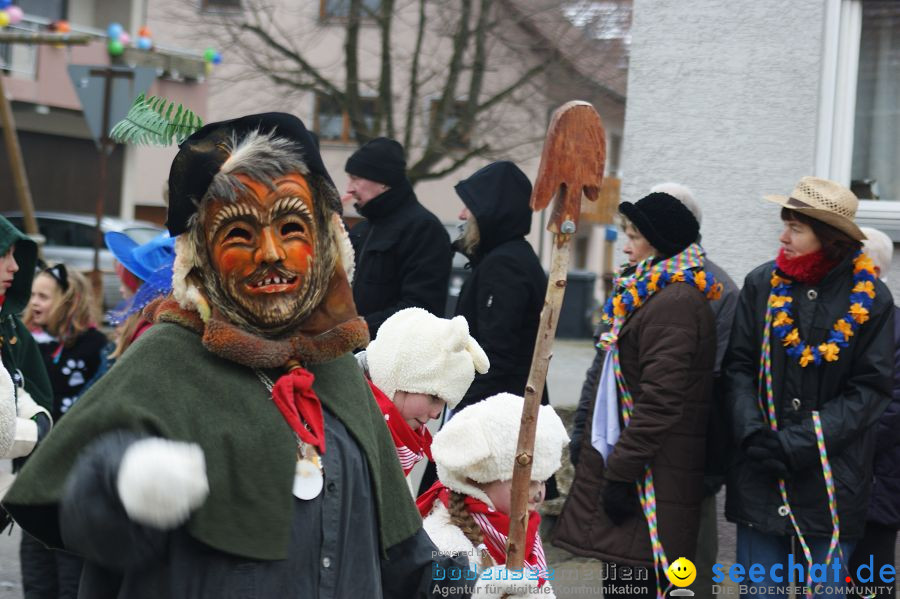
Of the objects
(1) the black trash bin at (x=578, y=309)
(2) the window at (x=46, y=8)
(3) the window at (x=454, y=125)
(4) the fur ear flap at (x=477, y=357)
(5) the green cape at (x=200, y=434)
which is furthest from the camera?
(2) the window at (x=46, y=8)

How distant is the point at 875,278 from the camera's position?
191 inches

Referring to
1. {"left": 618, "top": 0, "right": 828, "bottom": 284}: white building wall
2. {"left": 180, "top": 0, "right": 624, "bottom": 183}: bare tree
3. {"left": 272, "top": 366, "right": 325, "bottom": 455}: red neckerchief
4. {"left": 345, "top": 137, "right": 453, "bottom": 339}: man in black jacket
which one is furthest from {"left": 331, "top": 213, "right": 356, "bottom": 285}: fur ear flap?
{"left": 180, "top": 0, "right": 624, "bottom": 183}: bare tree

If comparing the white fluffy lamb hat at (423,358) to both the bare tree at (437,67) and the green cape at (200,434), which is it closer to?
the green cape at (200,434)

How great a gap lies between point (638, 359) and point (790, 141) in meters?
2.43

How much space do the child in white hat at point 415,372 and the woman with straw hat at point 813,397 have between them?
152 centimetres

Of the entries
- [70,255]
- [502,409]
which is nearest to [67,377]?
[502,409]

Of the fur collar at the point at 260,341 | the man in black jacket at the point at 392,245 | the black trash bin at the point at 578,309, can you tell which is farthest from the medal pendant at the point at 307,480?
the black trash bin at the point at 578,309

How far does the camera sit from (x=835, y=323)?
4750mm

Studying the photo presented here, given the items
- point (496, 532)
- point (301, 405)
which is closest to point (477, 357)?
point (496, 532)

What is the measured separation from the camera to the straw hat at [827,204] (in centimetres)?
484

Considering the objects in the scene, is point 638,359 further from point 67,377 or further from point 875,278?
point 67,377

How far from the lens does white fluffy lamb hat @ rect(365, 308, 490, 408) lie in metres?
3.74

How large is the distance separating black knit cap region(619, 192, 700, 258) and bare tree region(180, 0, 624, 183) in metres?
12.8

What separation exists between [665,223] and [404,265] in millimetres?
1342
